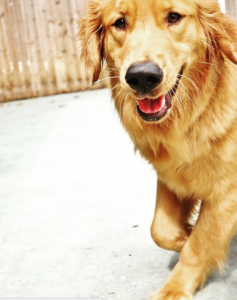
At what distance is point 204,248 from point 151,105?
33.1 inches

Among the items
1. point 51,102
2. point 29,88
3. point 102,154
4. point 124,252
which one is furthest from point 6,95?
point 124,252

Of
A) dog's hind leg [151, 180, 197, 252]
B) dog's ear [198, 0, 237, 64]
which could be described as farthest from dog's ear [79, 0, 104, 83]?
dog's hind leg [151, 180, 197, 252]

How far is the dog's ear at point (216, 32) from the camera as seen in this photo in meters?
2.84

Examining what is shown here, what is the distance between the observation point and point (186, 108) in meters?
2.90

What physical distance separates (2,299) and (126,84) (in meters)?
1.32

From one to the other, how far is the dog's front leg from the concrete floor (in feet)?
0.31

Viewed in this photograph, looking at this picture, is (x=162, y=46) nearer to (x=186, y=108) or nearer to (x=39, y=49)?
(x=186, y=108)

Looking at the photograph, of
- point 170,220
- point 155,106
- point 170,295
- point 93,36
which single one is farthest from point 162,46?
point 170,295

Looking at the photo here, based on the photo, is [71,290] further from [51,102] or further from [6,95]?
[6,95]

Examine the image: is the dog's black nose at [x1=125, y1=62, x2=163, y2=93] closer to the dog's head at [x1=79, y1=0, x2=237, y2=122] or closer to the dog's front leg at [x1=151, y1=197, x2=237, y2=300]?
the dog's head at [x1=79, y1=0, x2=237, y2=122]

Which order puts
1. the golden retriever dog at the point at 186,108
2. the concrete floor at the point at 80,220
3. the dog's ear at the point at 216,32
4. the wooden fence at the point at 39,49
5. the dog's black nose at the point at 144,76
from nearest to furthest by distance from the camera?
1. the dog's black nose at the point at 144,76
2. the golden retriever dog at the point at 186,108
3. the dog's ear at the point at 216,32
4. the concrete floor at the point at 80,220
5. the wooden fence at the point at 39,49

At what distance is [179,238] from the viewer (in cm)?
314

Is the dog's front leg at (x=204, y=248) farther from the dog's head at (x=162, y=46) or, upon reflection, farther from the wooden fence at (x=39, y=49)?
the wooden fence at (x=39, y=49)

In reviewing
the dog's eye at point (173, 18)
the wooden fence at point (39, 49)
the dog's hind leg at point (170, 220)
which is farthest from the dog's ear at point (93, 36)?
the wooden fence at point (39, 49)
